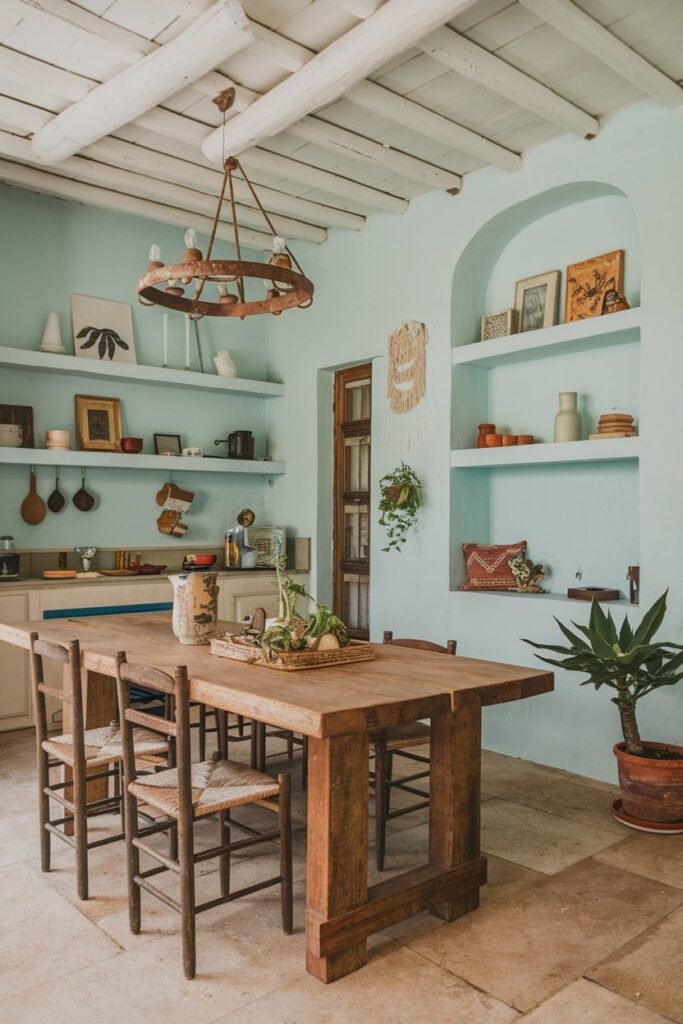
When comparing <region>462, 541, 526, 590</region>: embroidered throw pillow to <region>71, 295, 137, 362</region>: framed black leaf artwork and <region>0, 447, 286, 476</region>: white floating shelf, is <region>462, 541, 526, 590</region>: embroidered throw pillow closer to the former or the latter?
<region>0, 447, 286, 476</region>: white floating shelf

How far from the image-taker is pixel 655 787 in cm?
348

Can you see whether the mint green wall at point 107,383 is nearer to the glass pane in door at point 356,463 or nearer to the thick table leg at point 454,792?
Result: the glass pane in door at point 356,463

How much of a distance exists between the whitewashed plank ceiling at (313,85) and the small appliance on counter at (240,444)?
71.9 inches

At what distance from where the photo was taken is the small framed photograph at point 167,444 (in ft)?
19.7

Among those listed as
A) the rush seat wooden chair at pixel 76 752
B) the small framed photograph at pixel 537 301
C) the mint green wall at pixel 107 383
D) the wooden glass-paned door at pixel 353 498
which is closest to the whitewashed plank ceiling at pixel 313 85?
the mint green wall at pixel 107 383

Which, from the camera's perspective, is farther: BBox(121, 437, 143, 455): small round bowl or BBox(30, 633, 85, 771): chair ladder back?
BBox(121, 437, 143, 455): small round bowl

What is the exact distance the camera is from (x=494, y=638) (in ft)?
15.5

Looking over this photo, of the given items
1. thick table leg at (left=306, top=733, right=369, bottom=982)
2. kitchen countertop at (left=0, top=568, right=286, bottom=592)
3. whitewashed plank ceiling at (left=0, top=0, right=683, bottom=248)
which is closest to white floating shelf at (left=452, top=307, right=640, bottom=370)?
whitewashed plank ceiling at (left=0, top=0, right=683, bottom=248)

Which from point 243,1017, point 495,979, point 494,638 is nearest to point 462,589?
point 494,638

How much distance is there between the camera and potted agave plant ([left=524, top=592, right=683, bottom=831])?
3469mm

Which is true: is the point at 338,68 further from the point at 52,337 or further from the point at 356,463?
the point at 356,463

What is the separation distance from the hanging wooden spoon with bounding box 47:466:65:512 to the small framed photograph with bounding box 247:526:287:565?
144 cm

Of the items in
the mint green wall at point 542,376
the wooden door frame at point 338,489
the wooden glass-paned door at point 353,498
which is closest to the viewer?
the mint green wall at point 542,376

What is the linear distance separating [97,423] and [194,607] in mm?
2934
